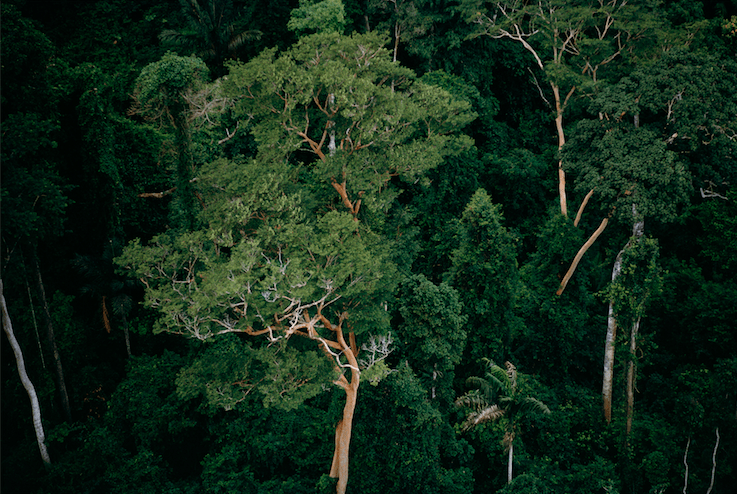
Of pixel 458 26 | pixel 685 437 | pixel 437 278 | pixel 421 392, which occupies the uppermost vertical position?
pixel 458 26

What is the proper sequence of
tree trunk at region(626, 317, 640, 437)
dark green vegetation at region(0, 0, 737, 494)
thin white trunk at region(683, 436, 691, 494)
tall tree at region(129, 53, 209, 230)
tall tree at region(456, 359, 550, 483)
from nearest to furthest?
Result: dark green vegetation at region(0, 0, 737, 494)
tall tree at region(456, 359, 550, 483)
thin white trunk at region(683, 436, 691, 494)
tall tree at region(129, 53, 209, 230)
tree trunk at region(626, 317, 640, 437)

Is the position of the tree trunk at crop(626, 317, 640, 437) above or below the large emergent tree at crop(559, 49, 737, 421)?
below

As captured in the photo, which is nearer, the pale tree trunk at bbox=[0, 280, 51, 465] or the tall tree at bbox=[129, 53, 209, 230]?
the pale tree trunk at bbox=[0, 280, 51, 465]

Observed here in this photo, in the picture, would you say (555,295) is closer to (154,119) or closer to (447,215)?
(447,215)

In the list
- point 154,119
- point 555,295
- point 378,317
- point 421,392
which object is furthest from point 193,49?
point 555,295

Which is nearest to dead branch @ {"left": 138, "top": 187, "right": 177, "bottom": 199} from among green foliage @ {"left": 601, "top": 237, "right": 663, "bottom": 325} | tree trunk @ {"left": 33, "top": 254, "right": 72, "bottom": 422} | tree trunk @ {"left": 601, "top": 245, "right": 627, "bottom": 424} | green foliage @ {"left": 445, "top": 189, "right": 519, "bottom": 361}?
tree trunk @ {"left": 33, "top": 254, "right": 72, "bottom": 422}

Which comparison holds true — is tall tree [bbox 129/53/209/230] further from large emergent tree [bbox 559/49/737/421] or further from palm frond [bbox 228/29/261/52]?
large emergent tree [bbox 559/49/737/421]

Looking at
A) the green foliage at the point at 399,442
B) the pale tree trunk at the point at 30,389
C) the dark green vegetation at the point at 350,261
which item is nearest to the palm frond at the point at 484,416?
the dark green vegetation at the point at 350,261
